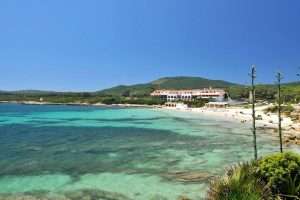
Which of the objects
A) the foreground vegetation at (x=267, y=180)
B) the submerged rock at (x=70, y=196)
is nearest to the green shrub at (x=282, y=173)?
the foreground vegetation at (x=267, y=180)

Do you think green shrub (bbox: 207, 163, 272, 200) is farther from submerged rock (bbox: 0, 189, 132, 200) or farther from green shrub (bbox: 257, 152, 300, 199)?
submerged rock (bbox: 0, 189, 132, 200)

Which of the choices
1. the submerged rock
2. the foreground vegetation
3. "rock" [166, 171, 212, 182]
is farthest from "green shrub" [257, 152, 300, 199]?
"rock" [166, 171, 212, 182]

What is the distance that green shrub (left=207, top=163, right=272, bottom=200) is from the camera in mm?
12641

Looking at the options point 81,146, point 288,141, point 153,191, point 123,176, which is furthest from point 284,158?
point 81,146

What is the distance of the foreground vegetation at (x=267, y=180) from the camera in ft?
44.6

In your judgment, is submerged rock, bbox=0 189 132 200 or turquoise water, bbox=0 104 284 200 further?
turquoise water, bbox=0 104 284 200

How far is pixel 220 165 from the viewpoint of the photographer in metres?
30.5

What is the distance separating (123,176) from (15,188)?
293 inches

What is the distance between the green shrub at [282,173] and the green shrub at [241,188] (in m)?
0.60

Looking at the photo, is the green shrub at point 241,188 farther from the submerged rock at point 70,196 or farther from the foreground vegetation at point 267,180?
the submerged rock at point 70,196

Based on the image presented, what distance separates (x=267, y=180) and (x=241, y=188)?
242 cm

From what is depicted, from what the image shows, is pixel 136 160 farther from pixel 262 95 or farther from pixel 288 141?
pixel 262 95

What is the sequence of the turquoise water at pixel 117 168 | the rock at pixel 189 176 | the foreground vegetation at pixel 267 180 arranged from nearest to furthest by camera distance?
1. the foreground vegetation at pixel 267 180
2. the turquoise water at pixel 117 168
3. the rock at pixel 189 176

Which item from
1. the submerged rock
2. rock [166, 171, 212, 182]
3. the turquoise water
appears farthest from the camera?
rock [166, 171, 212, 182]
